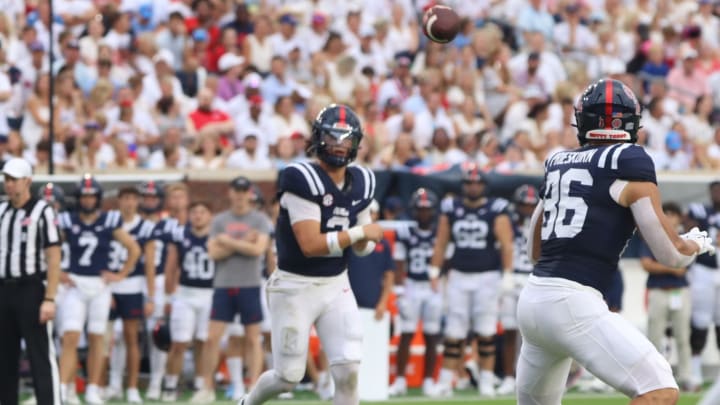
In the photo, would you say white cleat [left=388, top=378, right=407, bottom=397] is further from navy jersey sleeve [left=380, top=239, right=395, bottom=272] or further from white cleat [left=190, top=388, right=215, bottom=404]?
white cleat [left=190, top=388, right=215, bottom=404]

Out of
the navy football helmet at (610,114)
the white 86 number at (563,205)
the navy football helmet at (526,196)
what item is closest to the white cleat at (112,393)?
the navy football helmet at (526,196)

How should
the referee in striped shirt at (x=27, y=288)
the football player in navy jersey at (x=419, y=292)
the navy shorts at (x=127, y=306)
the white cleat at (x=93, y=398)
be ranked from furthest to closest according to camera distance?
the football player in navy jersey at (x=419, y=292) < the navy shorts at (x=127, y=306) < the white cleat at (x=93, y=398) < the referee in striped shirt at (x=27, y=288)

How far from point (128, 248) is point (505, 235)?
3116mm

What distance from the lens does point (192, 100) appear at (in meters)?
14.5

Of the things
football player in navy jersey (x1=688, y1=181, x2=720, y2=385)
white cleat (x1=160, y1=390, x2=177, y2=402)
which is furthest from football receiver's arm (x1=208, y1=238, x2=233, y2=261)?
football player in navy jersey (x1=688, y1=181, x2=720, y2=385)

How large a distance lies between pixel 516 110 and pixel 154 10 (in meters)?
4.16

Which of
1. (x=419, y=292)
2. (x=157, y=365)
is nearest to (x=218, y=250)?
(x=157, y=365)

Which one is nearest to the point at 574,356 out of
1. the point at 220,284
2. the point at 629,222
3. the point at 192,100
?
the point at 629,222

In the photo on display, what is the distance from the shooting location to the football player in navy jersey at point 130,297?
11.2 metres

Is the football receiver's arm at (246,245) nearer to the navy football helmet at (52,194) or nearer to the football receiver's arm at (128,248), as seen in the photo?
the football receiver's arm at (128,248)

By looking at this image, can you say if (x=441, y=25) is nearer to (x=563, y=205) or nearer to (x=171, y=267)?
(x=563, y=205)

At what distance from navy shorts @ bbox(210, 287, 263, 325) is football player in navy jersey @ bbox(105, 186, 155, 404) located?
0.65 m

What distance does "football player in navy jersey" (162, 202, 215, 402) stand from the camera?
11312 mm

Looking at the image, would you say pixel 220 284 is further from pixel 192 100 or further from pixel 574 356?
pixel 574 356
